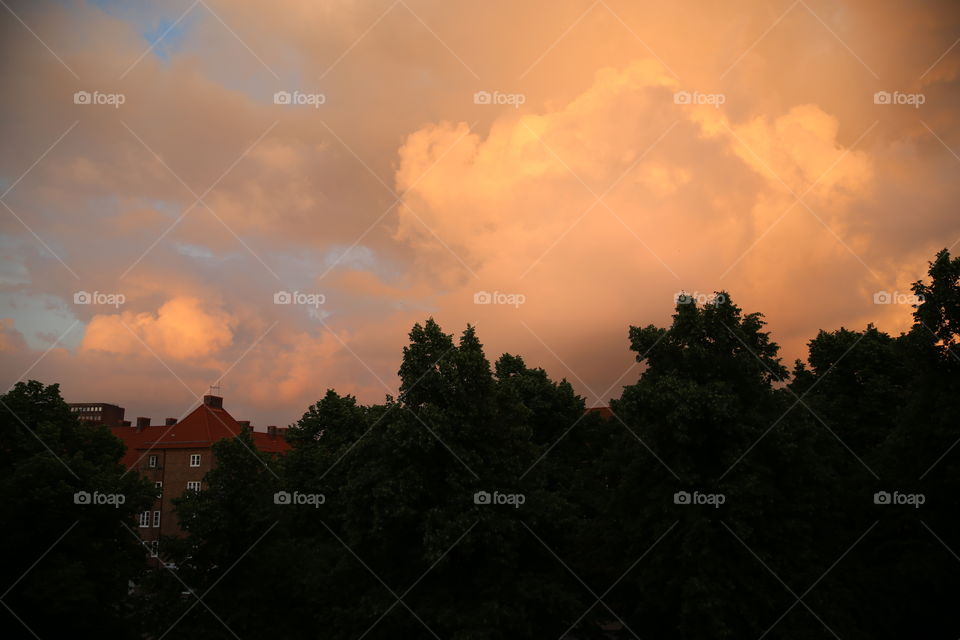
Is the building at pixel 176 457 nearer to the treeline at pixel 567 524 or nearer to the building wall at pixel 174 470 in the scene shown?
the building wall at pixel 174 470

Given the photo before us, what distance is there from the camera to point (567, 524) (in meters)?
27.4

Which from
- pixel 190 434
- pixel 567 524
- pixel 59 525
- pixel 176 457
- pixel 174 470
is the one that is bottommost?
pixel 59 525

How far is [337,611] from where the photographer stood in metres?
26.0

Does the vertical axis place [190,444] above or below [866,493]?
above

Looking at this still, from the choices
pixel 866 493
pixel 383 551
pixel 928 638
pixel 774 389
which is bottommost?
pixel 928 638

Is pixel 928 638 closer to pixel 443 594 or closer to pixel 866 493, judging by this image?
pixel 866 493

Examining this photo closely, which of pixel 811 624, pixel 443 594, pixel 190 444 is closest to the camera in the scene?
pixel 811 624

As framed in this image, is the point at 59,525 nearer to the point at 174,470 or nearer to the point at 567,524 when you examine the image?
the point at 567,524

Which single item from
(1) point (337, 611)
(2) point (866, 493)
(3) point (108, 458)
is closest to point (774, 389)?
(2) point (866, 493)

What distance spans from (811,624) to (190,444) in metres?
79.8

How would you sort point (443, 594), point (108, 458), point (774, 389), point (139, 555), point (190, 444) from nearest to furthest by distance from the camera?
1. point (443, 594)
2. point (774, 389)
3. point (139, 555)
4. point (108, 458)
5. point (190, 444)

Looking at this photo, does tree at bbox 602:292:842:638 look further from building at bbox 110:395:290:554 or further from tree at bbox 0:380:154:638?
building at bbox 110:395:290:554

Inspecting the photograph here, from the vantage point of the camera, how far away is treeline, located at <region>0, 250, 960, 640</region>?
2455cm

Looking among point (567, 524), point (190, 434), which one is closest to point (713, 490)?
point (567, 524)
